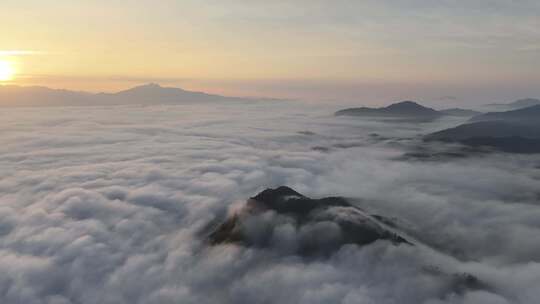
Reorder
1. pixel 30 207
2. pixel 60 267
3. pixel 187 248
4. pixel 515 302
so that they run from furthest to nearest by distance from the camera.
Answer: pixel 30 207 < pixel 187 248 < pixel 60 267 < pixel 515 302

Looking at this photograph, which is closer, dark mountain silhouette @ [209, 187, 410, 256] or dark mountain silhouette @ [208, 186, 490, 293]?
dark mountain silhouette @ [208, 186, 490, 293]

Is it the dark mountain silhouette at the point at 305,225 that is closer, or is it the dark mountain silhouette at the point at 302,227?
the dark mountain silhouette at the point at 302,227

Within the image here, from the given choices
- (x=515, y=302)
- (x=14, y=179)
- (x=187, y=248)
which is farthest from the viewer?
(x=14, y=179)

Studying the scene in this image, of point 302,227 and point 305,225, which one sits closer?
point 305,225

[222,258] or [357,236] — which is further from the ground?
[357,236]

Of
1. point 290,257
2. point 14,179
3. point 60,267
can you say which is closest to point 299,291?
point 290,257

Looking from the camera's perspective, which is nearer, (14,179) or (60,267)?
(60,267)

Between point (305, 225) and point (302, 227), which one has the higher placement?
point (305, 225)

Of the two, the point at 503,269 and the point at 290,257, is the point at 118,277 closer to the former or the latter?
the point at 290,257
